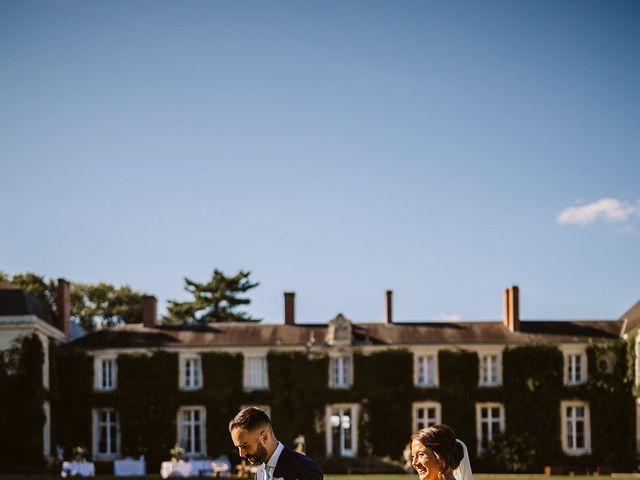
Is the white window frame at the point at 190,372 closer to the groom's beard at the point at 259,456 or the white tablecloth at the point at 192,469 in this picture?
the white tablecloth at the point at 192,469

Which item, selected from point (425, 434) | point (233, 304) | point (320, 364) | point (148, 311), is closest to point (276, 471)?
point (425, 434)

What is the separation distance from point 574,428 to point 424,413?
5.93 meters

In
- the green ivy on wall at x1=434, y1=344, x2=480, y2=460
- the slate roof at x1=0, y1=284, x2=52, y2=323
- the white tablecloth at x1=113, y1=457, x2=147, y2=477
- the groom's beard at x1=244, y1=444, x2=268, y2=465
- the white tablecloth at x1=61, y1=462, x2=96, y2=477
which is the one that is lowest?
the white tablecloth at x1=113, y1=457, x2=147, y2=477

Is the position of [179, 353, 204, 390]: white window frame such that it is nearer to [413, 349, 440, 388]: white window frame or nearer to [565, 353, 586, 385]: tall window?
[413, 349, 440, 388]: white window frame

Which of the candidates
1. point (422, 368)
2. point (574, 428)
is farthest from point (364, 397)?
point (574, 428)

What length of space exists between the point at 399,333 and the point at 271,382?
5550mm

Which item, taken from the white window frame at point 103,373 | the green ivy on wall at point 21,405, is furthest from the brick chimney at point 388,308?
the green ivy on wall at point 21,405

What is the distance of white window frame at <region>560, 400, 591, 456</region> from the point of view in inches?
1519

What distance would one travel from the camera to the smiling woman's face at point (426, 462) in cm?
538

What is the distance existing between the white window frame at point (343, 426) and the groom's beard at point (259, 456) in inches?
1331

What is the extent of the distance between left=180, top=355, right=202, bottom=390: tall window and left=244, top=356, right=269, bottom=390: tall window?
1.88 metres

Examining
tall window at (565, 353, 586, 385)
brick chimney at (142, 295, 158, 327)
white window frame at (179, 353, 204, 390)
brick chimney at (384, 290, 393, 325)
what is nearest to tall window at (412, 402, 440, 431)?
brick chimney at (384, 290, 393, 325)

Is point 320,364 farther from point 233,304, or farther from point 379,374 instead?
point 233,304

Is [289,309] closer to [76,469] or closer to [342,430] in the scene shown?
[342,430]
